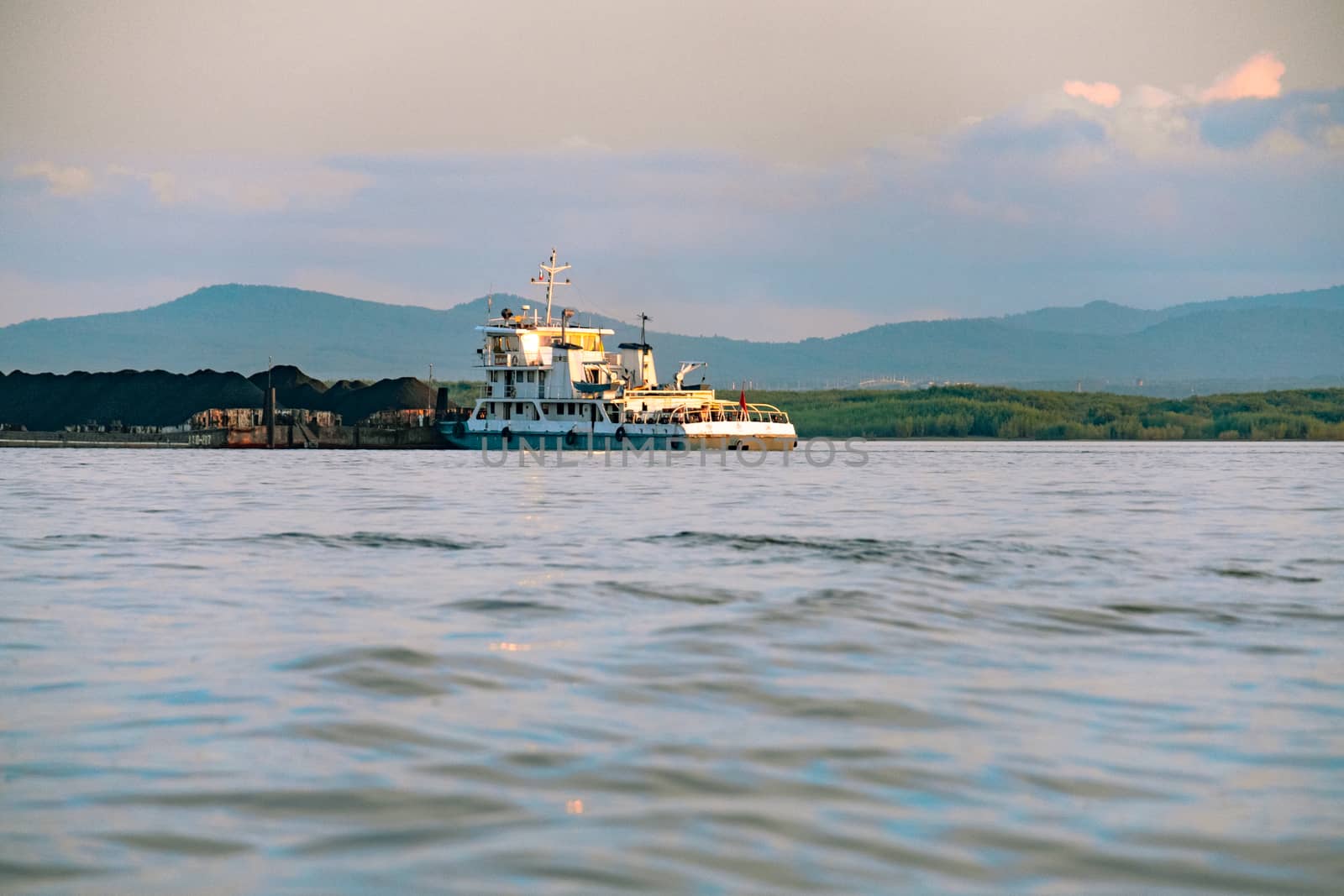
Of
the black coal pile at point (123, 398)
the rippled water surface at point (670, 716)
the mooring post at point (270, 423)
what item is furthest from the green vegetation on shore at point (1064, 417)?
the rippled water surface at point (670, 716)

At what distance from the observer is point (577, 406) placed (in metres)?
99.4

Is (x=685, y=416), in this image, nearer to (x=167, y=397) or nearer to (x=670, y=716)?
(x=167, y=397)

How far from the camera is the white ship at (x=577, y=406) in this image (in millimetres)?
97000

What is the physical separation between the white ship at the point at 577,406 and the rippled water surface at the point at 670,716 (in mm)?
71047

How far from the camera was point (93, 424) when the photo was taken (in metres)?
123

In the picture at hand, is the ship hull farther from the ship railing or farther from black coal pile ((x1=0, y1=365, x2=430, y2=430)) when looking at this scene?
black coal pile ((x1=0, y1=365, x2=430, y2=430))

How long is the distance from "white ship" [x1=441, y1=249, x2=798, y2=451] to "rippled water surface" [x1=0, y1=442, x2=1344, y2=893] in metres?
71.0

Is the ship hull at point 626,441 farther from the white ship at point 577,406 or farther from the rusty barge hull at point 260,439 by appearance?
the rusty barge hull at point 260,439

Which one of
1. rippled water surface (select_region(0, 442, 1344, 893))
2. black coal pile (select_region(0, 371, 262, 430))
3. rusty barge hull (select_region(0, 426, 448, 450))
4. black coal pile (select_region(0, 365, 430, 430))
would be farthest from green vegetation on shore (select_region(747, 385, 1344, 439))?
rippled water surface (select_region(0, 442, 1344, 893))

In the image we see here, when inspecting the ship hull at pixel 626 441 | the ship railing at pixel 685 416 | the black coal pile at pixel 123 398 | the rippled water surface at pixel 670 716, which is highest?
the black coal pile at pixel 123 398

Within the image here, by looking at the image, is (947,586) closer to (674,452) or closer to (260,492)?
(260,492)

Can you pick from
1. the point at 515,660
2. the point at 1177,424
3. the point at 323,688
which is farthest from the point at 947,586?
the point at 1177,424

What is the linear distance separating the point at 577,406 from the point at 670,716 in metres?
89.0

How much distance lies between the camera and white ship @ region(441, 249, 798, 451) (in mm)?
97000
